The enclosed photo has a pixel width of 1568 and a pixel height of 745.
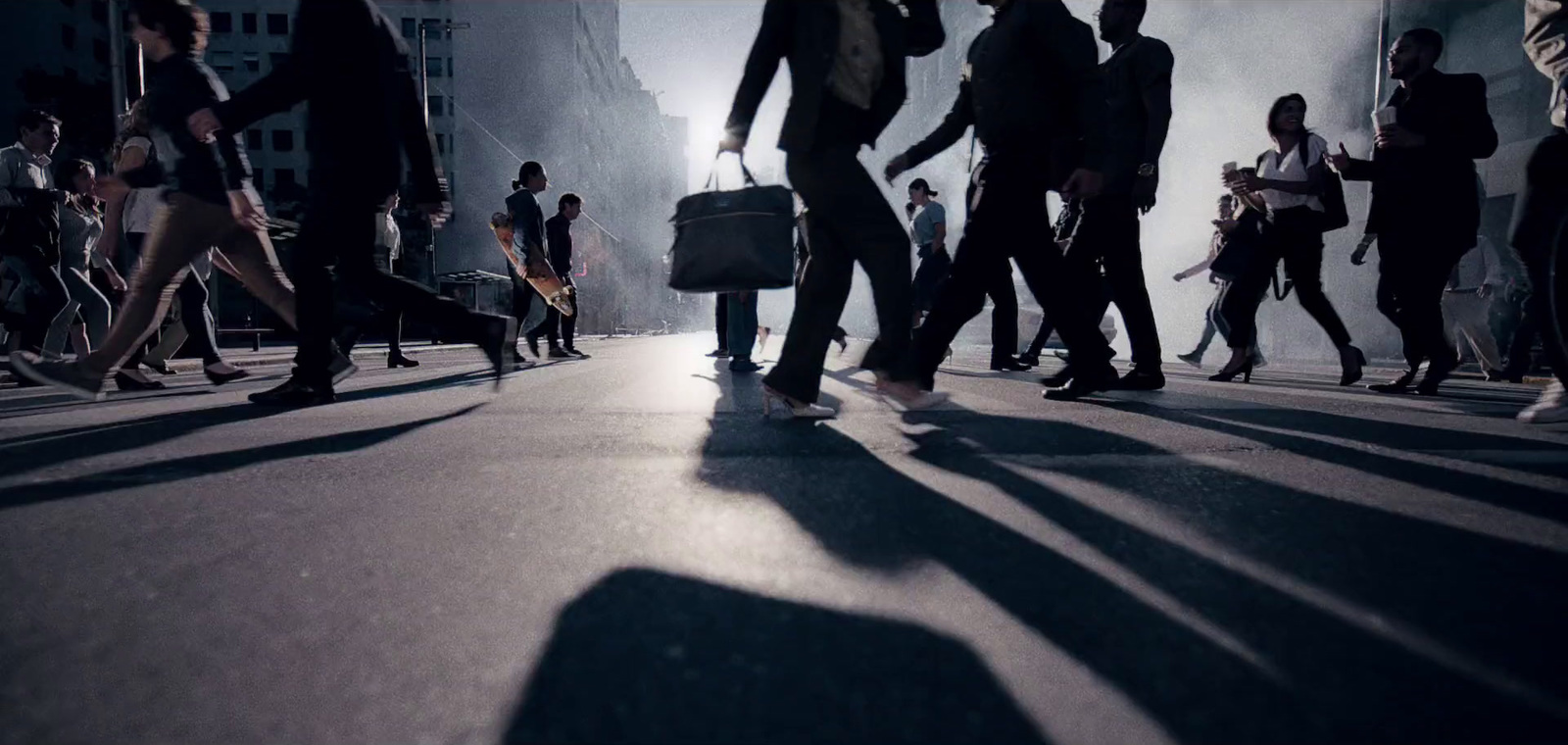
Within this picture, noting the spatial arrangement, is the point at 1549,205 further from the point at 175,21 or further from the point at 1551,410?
the point at 175,21

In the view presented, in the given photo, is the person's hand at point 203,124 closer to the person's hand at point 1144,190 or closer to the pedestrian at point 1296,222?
the person's hand at point 1144,190

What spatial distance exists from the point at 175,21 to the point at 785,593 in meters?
4.69

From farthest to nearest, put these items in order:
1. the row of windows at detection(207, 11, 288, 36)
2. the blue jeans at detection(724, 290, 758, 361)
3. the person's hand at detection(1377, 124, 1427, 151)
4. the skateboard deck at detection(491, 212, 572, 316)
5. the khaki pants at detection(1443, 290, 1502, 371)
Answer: the row of windows at detection(207, 11, 288, 36), the skateboard deck at detection(491, 212, 572, 316), the blue jeans at detection(724, 290, 758, 361), the khaki pants at detection(1443, 290, 1502, 371), the person's hand at detection(1377, 124, 1427, 151)

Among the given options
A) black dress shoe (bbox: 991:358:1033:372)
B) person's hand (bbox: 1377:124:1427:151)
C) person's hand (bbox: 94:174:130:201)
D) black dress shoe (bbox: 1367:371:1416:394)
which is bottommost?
black dress shoe (bbox: 991:358:1033:372)

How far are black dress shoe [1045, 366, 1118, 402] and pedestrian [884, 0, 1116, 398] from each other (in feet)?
1.12

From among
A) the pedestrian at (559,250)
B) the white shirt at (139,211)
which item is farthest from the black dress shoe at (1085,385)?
the pedestrian at (559,250)

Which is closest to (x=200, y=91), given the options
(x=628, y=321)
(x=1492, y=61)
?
(x=1492, y=61)

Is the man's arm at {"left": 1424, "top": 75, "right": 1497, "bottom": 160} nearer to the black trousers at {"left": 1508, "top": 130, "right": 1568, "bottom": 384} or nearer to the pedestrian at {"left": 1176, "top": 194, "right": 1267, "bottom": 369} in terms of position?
the black trousers at {"left": 1508, "top": 130, "right": 1568, "bottom": 384}

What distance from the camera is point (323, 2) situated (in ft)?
13.1

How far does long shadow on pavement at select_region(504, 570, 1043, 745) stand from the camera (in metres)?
0.87

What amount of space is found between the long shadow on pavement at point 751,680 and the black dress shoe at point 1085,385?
365cm

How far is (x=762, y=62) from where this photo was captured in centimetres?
336

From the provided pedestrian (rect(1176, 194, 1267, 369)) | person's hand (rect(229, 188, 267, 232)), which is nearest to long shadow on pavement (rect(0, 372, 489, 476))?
person's hand (rect(229, 188, 267, 232))

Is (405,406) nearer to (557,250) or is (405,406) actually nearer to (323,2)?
(323,2)
